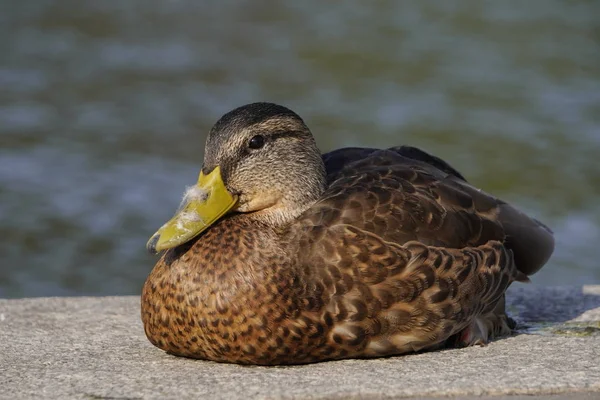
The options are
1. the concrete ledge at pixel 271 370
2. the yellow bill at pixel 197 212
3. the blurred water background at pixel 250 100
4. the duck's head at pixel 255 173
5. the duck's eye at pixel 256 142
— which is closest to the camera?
the concrete ledge at pixel 271 370

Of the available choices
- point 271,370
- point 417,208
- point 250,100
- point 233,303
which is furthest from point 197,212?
point 250,100

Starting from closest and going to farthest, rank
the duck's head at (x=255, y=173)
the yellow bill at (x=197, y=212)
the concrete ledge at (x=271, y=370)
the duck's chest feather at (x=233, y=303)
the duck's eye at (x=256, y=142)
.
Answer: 1. the concrete ledge at (x=271, y=370)
2. the duck's chest feather at (x=233, y=303)
3. the yellow bill at (x=197, y=212)
4. the duck's head at (x=255, y=173)
5. the duck's eye at (x=256, y=142)

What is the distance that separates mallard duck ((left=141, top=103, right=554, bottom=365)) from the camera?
178 inches

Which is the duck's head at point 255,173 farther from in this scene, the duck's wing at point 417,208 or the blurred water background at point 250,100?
the blurred water background at point 250,100

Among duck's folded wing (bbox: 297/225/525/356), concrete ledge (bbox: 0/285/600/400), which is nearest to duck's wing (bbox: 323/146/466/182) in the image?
duck's folded wing (bbox: 297/225/525/356)

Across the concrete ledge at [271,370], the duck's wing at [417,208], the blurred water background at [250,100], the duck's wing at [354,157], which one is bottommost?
the concrete ledge at [271,370]

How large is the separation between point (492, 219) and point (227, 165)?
123cm

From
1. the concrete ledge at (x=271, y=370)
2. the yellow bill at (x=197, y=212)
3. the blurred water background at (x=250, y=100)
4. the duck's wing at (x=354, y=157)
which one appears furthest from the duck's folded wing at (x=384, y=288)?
the blurred water background at (x=250, y=100)

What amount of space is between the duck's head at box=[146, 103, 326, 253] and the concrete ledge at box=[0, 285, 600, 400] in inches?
23.5

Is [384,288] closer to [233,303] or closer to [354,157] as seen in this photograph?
[233,303]

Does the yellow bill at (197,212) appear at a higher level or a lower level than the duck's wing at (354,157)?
lower

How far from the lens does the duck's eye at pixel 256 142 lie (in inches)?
191

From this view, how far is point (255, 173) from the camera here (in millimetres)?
4832

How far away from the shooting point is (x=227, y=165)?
15.7 ft
